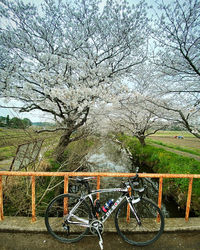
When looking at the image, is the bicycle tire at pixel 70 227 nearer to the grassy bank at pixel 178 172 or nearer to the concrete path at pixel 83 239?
the concrete path at pixel 83 239

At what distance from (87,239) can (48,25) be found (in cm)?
793

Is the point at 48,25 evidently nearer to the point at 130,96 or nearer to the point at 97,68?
the point at 97,68

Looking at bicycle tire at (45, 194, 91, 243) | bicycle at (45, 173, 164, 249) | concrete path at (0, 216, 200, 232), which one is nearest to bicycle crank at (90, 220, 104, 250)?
bicycle at (45, 173, 164, 249)

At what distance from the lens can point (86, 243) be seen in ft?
6.55

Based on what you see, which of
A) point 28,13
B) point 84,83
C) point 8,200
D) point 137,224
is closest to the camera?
point 137,224

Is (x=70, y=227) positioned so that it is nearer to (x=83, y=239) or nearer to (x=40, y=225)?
(x=83, y=239)

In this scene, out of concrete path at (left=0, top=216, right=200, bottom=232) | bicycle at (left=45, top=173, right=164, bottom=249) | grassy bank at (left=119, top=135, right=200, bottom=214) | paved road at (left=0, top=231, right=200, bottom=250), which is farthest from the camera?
grassy bank at (left=119, top=135, right=200, bottom=214)

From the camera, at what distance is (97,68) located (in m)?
6.26

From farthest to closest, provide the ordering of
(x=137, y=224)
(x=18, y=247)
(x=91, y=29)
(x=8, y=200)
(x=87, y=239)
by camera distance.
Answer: (x=91, y=29), (x=8, y=200), (x=137, y=224), (x=87, y=239), (x=18, y=247)

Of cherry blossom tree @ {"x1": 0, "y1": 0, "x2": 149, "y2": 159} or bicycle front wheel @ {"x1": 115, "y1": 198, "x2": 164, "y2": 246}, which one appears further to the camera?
cherry blossom tree @ {"x1": 0, "y1": 0, "x2": 149, "y2": 159}

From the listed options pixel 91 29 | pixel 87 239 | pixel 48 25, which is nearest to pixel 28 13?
pixel 48 25

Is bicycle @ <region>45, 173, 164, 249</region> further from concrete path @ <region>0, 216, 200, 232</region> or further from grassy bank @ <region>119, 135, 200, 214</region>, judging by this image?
grassy bank @ <region>119, 135, 200, 214</region>

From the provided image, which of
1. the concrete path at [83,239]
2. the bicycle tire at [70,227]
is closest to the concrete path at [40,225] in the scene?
the concrete path at [83,239]

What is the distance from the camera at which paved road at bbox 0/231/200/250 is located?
1904 millimetres
